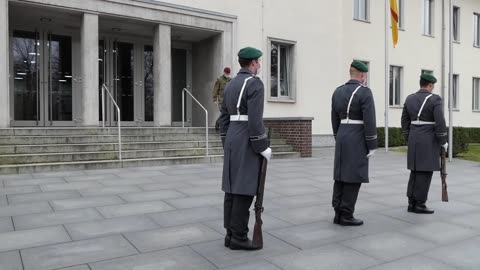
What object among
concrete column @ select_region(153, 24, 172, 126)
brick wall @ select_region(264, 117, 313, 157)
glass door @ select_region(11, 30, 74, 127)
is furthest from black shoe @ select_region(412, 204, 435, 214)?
glass door @ select_region(11, 30, 74, 127)

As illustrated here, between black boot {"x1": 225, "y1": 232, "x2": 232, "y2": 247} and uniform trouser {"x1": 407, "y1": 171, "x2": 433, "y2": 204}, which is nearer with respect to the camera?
black boot {"x1": 225, "y1": 232, "x2": 232, "y2": 247}

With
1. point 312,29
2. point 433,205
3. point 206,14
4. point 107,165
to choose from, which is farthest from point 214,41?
point 433,205

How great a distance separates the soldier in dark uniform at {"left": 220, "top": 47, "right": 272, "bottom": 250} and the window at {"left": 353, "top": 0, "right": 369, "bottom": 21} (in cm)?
1638

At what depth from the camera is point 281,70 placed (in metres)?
16.2

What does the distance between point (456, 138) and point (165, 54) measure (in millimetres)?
9416

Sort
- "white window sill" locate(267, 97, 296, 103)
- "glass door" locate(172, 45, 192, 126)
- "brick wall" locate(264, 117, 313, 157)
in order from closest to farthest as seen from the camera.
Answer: "brick wall" locate(264, 117, 313, 157), "white window sill" locate(267, 97, 296, 103), "glass door" locate(172, 45, 192, 126)

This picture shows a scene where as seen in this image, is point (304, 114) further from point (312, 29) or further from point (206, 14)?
point (206, 14)

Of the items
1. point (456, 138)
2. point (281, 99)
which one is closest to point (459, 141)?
point (456, 138)

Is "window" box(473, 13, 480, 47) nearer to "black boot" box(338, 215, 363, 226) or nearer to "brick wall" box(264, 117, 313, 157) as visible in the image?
"brick wall" box(264, 117, 313, 157)

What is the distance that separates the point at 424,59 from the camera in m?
21.8

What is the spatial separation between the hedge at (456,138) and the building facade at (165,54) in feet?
3.97

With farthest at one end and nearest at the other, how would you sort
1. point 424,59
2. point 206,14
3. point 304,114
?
point 424,59 < point 304,114 < point 206,14

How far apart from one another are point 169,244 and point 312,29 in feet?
44.1

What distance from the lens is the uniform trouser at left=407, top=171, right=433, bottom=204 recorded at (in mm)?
5859
